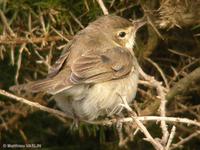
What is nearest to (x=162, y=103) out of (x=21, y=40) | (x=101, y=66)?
(x=101, y=66)

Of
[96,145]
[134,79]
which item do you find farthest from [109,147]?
[134,79]

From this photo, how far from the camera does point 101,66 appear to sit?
434 cm

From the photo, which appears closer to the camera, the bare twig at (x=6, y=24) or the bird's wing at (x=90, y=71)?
the bird's wing at (x=90, y=71)

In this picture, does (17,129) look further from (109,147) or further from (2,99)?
(109,147)

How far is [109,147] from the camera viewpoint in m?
5.11

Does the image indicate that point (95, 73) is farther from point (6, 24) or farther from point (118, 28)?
point (6, 24)

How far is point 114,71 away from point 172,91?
0.46 m

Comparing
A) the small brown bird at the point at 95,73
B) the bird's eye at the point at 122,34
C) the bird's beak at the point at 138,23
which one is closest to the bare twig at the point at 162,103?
the small brown bird at the point at 95,73

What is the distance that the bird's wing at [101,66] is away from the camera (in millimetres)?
4117

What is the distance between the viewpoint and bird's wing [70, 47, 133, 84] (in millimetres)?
4117

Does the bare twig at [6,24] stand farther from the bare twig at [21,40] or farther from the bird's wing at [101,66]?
the bird's wing at [101,66]

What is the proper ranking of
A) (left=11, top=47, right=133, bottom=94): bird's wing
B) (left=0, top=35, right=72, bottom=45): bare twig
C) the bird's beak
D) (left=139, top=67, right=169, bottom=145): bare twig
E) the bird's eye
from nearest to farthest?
1. (left=139, top=67, right=169, bottom=145): bare twig
2. (left=11, top=47, right=133, bottom=94): bird's wing
3. (left=0, top=35, right=72, bottom=45): bare twig
4. the bird's beak
5. the bird's eye

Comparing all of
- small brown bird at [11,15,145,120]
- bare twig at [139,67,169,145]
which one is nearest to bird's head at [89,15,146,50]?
small brown bird at [11,15,145,120]

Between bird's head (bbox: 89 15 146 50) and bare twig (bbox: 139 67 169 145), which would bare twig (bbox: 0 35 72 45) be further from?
bare twig (bbox: 139 67 169 145)
